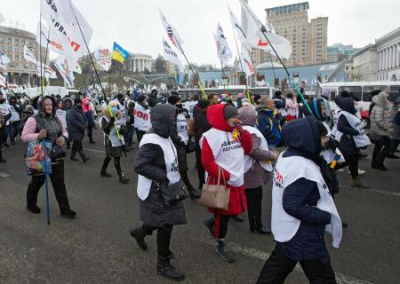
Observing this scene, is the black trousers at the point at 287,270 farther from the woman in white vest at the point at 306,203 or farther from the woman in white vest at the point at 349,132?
the woman in white vest at the point at 349,132

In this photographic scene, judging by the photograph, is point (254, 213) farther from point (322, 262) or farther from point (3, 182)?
point (3, 182)

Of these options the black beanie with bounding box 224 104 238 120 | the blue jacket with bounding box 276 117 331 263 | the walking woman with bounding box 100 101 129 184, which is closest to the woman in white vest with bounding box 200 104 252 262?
the black beanie with bounding box 224 104 238 120

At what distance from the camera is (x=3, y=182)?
723 cm

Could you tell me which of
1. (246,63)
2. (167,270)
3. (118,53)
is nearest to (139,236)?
(167,270)

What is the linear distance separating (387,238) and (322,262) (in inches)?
95.7

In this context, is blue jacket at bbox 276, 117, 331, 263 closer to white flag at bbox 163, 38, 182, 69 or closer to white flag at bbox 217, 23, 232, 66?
white flag at bbox 163, 38, 182, 69

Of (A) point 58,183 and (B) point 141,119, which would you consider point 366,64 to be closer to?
(B) point 141,119

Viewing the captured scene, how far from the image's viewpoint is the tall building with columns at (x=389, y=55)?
261 feet

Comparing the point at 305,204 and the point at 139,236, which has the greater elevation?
the point at 305,204

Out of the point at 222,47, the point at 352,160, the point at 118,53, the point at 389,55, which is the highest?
the point at 389,55

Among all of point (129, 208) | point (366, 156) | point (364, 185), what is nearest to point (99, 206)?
point (129, 208)

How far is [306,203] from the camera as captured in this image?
2.43 meters

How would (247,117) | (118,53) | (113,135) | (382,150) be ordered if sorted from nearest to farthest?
1. (247,117)
2. (113,135)
3. (382,150)
4. (118,53)

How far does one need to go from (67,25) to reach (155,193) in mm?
5006
